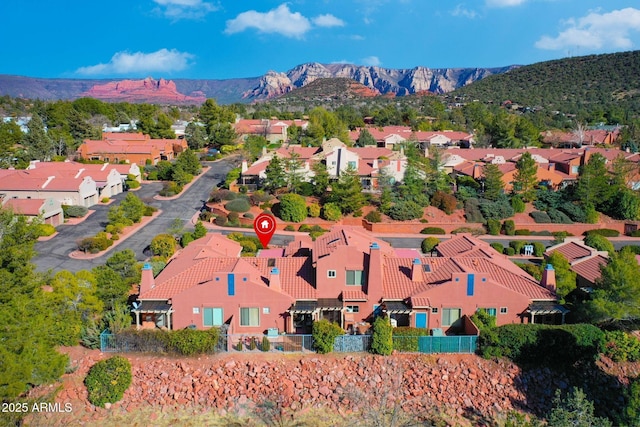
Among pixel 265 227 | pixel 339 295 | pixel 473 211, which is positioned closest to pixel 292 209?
pixel 265 227

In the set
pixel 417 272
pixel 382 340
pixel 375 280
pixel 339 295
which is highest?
pixel 417 272

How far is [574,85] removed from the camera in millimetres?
144500

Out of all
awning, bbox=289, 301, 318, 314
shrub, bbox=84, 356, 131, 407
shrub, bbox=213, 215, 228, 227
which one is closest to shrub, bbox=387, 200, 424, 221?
shrub, bbox=213, 215, 228, 227

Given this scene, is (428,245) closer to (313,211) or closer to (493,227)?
(493,227)

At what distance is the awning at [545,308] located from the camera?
30625mm

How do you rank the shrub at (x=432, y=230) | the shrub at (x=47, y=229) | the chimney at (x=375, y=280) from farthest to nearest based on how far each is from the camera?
the shrub at (x=432, y=230)
the shrub at (x=47, y=229)
the chimney at (x=375, y=280)

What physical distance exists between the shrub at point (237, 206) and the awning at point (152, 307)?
93.9ft

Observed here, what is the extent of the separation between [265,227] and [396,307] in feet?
78.8

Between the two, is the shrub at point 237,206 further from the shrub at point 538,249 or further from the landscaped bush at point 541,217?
the landscaped bush at point 541,217

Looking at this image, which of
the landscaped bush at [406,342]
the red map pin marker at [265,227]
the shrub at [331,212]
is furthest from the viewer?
the shrub at [331,212]

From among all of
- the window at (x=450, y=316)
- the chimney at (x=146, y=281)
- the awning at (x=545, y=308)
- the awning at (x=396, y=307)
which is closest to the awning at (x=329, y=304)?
the awning at (x=396, y=307)

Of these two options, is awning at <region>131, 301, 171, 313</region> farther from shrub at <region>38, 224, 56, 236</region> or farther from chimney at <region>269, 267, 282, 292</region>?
shrub at <region>38, 224, 56, 236</region>

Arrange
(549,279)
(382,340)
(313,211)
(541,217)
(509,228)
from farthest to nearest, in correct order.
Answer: (541,217)
(313,211)
(509,228)
(549,279)
(382,340)

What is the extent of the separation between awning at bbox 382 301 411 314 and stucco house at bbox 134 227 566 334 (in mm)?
57
